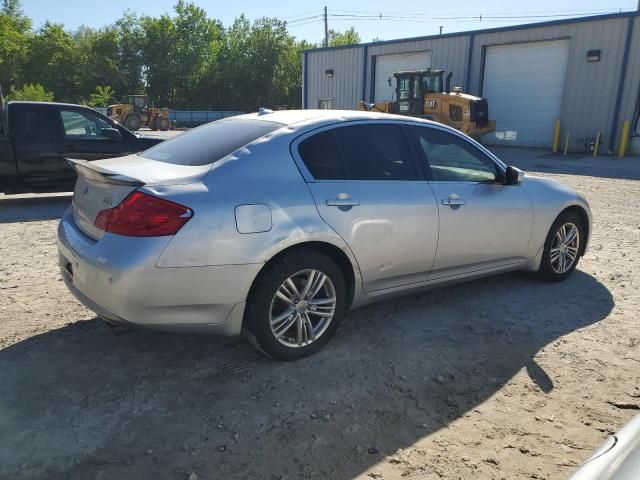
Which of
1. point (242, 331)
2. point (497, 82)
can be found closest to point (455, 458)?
point (242, 331)

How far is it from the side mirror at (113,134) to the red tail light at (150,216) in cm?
625

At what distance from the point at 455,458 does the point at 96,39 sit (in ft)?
219

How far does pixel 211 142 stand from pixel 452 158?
1.97 m

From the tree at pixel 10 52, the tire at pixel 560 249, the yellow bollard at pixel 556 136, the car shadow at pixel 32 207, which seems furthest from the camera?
the tree at pixel 10 52

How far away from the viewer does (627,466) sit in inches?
58.1

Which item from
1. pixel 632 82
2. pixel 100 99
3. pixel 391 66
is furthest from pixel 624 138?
pixel 100 99

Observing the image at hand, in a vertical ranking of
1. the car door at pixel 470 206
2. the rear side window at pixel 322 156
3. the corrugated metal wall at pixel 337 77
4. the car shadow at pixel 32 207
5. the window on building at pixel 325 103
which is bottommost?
the car shadow at pixel 32 207

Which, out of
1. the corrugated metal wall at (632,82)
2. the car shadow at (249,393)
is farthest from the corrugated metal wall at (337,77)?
the car shadow at (249,393)

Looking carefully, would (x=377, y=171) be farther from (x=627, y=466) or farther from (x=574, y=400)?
(x=627, y=466)

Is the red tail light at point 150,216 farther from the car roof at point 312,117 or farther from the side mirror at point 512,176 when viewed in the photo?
the side mirror at point 512,176

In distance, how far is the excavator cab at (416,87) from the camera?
21422 mm

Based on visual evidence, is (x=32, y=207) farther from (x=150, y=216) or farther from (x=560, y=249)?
(x=560, y=249)

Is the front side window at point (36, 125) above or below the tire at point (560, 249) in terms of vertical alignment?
above

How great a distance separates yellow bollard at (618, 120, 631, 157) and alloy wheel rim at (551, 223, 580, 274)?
1717cm
